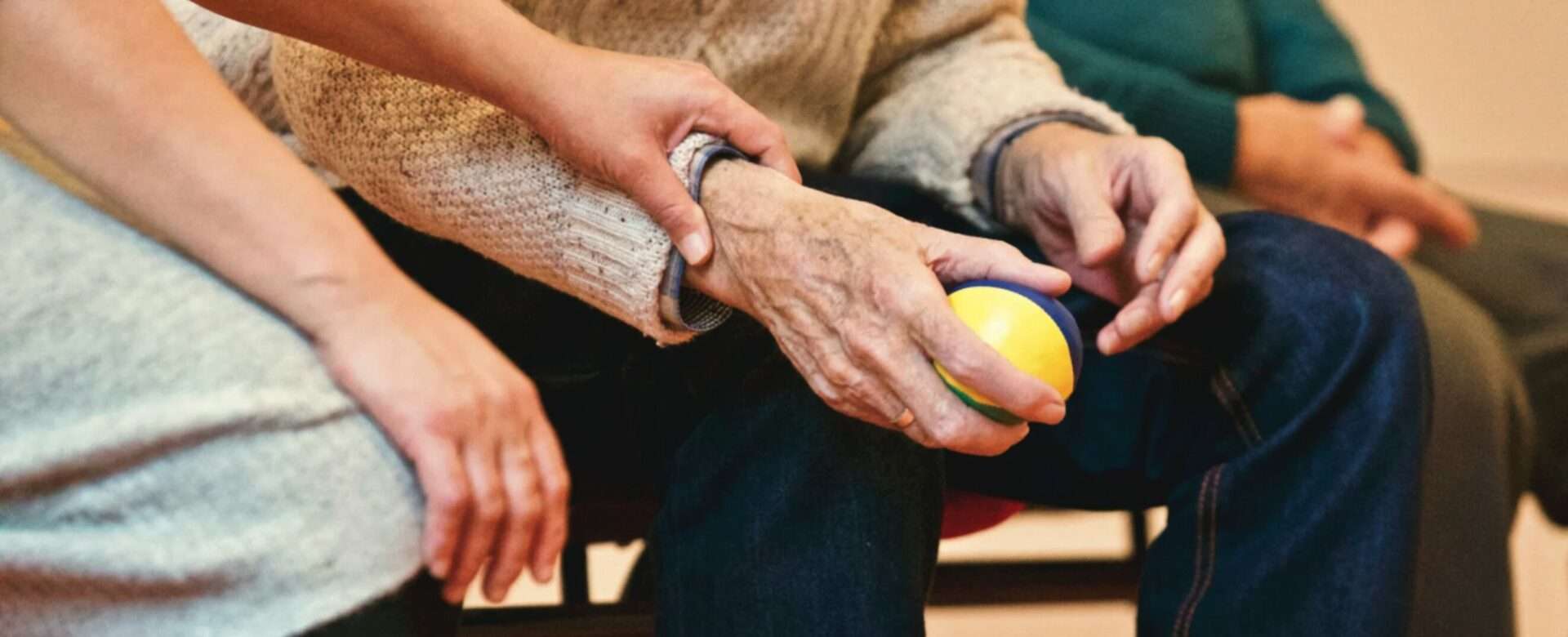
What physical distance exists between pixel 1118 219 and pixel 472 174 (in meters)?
0.38

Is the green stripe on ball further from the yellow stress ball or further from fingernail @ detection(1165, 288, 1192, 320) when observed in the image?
fingernail @ detection(1165, 288, 1192, 320)

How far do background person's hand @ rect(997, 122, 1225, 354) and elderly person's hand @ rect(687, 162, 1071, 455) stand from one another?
0.14 meters

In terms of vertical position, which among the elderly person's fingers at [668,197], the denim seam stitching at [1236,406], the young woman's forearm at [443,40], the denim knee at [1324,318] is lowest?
the denim seam stitching at [1236,406]

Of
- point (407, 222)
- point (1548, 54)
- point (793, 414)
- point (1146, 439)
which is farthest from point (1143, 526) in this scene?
point (1548, 54)

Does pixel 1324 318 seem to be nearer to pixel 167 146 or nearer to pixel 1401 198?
pixel 167 146

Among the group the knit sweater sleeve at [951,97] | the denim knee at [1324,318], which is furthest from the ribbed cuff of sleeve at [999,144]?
the denim knee at [1324,318]

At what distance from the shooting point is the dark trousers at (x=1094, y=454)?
2.21 feet

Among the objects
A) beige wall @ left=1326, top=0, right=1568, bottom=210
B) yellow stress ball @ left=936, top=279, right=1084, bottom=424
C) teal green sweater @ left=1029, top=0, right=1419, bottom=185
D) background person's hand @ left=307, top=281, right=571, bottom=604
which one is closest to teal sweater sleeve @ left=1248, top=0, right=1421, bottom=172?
teal green sweater @ left=1029, top=0, right=1419, bottom=185

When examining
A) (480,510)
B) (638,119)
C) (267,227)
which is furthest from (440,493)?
(638,119)

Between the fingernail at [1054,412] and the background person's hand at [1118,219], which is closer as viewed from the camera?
the fingernail at [1054,412]

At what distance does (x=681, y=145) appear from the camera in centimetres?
67

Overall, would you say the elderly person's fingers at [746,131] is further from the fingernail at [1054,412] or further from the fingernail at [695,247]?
the fingernail at [1054,412]

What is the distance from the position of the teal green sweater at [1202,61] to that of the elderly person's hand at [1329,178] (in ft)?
0.13

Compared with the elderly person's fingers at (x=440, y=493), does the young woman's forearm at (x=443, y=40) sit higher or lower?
higher
